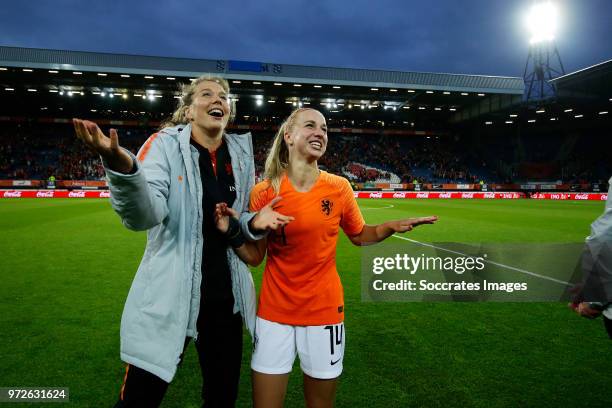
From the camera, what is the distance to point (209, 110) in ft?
8.31

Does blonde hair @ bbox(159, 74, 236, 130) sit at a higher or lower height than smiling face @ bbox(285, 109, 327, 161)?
higher

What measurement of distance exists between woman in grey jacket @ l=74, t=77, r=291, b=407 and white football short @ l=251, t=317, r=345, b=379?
0.14 m

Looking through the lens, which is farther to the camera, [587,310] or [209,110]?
[209,110]

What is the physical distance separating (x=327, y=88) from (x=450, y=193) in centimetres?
1445

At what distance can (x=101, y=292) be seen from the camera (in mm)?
6297

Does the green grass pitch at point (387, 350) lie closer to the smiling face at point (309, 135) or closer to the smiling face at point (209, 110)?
the smiling face at point (309, 135)

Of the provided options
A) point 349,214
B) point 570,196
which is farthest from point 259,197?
point 570,196

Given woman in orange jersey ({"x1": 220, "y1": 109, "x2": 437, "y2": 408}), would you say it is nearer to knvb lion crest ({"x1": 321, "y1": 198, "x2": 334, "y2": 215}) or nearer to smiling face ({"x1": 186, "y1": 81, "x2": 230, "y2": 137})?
knvb lion crest ({"x1": 321, "y1": 198, "x2": 334, "y2": 215})

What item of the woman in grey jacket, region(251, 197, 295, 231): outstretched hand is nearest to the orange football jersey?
the woman in grey jacket

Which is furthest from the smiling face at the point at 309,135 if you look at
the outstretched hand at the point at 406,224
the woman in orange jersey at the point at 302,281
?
the outstretched hand at the point at 406,224

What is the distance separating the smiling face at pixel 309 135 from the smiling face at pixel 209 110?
18.1 inches

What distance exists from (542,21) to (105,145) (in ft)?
152

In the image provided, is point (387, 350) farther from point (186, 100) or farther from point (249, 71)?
point (249, 71)

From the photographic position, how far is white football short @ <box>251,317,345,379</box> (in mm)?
2283
